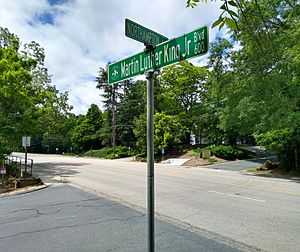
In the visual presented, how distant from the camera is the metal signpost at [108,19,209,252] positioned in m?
2.65

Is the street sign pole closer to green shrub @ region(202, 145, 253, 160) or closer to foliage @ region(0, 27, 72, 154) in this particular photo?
foliage @ region(0, 27, 72, 154)

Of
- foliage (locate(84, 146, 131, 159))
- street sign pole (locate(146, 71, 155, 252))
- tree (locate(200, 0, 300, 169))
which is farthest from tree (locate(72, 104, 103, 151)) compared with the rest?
street sign pole (locate(146, 71, 155, 252))

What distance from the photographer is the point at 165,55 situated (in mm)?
2879

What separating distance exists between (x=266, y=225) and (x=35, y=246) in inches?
196

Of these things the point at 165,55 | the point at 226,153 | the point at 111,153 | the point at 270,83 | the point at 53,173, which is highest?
the point at 270,83

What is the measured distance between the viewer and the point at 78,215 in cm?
788

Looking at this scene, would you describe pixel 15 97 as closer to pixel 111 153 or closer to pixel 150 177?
pixel 150 177

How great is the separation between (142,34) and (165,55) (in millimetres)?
323

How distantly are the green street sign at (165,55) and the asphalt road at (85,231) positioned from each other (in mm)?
3266

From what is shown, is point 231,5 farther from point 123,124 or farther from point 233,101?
point 123,124

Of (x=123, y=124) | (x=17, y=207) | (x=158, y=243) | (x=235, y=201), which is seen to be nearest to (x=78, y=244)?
(x=158, y=243)

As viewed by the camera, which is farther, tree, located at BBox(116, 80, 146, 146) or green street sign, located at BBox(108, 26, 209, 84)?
tree, located at BBox(116, 80, 146, 146)

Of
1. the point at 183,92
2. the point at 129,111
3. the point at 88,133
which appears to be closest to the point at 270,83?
the point at 183,92

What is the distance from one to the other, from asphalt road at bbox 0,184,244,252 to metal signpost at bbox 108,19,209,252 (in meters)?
2.74
